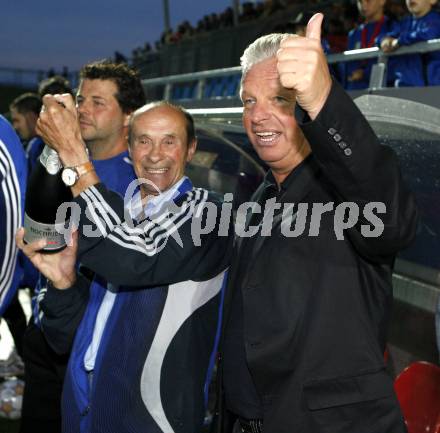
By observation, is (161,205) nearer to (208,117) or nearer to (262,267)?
(262,267)

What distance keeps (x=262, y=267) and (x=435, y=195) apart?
1425 millimetres

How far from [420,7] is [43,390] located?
3709 millimetres

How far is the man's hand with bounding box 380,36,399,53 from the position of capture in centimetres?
477

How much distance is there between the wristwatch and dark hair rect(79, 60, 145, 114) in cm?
129

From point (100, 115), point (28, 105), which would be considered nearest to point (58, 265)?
point (100, 115)

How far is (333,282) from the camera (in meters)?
1.74

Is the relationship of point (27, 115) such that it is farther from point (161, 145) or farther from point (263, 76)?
point (263, 76)

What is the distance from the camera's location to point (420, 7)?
→ 502 centimetres

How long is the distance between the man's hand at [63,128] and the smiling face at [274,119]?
496 mm

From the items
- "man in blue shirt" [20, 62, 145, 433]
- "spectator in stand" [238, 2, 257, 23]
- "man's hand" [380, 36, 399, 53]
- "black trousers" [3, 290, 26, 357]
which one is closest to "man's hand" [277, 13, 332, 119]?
"man in blue shirt" [20, 62, 145, 433]

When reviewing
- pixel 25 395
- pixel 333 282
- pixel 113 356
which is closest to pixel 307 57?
pixel 333 282

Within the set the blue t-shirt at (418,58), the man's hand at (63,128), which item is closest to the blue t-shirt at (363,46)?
the blue t-shirt at (418,58)

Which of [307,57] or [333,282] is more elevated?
[307,57]

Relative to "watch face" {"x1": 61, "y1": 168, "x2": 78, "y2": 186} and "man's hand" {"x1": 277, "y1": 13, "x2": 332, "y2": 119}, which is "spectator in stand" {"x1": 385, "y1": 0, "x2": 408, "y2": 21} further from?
"man's hand" {"x1": 277, "y1": 13, "x2": 332, "y2": 119}
